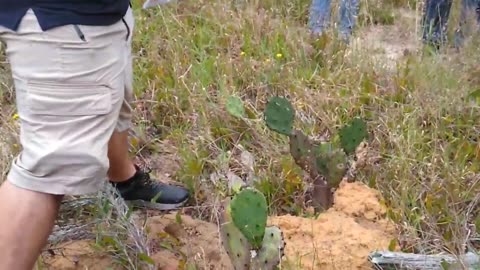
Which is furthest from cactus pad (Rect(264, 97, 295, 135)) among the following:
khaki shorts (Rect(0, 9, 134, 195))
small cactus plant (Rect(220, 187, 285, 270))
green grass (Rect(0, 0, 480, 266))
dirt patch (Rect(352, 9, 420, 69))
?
dirt patch (Rect(352, 9, 420, 69))

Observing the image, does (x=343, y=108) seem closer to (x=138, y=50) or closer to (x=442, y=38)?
(x=442, y=38)

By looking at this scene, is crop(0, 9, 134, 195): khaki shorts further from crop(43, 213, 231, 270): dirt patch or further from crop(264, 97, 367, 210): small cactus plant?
crop(264, 97, 367, 210): small cactus plant

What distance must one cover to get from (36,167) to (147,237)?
2.28ft

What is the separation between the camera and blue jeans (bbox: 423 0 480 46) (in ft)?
11.8

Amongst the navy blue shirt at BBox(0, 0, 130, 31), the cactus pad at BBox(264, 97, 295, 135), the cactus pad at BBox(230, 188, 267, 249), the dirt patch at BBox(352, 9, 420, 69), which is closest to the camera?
the navy blue shirt at BBox(0, 0, 130, 31)

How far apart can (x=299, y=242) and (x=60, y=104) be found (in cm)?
92

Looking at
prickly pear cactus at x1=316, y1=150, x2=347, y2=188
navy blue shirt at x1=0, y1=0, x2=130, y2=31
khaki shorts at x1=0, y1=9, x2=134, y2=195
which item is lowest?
prickly pear cactus at x1=316, y1=150, x2=347, y2=188

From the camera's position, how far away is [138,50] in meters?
3.63

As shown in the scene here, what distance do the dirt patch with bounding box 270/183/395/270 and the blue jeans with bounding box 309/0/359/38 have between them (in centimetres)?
139

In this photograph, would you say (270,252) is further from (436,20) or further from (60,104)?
(436,20)

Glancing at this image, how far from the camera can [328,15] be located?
3.88 metres

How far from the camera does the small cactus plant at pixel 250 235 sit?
1922 mm

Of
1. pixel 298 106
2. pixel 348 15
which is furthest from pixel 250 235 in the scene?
pixel 348 15

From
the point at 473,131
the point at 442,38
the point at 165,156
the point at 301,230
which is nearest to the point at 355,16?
the point at 442,38
